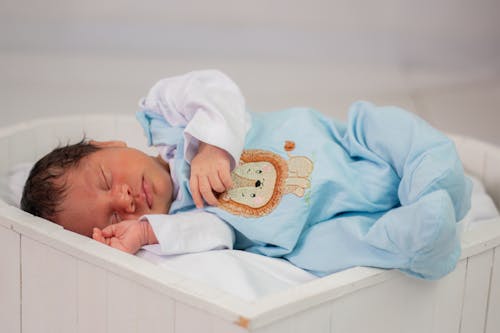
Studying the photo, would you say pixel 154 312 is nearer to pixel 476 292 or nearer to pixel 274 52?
pixel 476 292

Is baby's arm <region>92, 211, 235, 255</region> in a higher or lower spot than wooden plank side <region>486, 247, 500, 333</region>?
higher

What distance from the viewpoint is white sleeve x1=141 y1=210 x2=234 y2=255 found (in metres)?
1.29

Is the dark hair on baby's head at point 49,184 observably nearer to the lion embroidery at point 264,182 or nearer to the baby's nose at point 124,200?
the baby's nose at point 124,200

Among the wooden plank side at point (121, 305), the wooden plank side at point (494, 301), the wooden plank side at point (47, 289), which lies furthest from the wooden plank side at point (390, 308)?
the wooden plank side at point (47, 289)

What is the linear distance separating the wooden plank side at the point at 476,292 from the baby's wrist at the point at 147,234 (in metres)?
0.41

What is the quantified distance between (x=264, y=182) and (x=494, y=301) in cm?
36

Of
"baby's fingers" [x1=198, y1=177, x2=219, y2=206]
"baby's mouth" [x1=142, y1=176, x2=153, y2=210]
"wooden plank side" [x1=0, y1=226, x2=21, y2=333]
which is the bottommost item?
"wooden plank side" [x1=0, y1=226, x2=21, y2=333]

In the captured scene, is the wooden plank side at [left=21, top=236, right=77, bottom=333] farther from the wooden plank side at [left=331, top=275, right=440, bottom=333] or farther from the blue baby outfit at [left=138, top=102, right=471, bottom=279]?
the wooden plank side at [left=331, top=275, right=440, bottom=333]

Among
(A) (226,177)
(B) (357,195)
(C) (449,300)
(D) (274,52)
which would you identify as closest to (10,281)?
(A) (226,177)

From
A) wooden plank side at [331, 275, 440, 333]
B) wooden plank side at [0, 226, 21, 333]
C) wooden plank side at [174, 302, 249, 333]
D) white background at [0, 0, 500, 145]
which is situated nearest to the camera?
wooden plank side at [174, 302, 249, 333]

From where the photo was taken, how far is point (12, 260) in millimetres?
1354

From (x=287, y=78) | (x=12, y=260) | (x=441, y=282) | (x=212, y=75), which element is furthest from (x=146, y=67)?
(x=441, y=282)

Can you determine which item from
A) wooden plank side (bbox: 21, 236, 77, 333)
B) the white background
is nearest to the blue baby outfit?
wooden plank side (bbox: 21, 236, 77, 333)

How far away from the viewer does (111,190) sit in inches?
54.7
